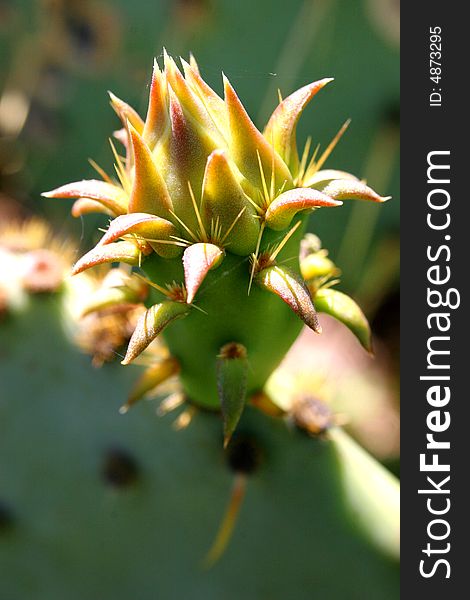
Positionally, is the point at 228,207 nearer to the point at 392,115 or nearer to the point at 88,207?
the point at 88,207

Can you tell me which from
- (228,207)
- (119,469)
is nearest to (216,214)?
(228,207)

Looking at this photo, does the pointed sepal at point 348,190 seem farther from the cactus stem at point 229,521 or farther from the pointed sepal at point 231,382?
the cactus stem at point 229,521

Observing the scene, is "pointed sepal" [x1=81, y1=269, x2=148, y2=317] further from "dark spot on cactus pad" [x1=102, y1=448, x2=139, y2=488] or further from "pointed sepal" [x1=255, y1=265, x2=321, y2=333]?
"dark spot on cactus pad" [x1=102, y1=448, x2=139, y2=488]

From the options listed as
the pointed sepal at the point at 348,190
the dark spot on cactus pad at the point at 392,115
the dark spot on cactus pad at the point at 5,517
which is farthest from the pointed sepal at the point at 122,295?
the dark spot on cactus pad at the point at 392,115

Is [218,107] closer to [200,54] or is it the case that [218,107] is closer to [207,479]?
[207,479]

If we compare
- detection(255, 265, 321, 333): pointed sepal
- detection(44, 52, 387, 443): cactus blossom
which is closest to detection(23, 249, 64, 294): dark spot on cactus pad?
detection(44, 52, 387, 443): cactus blossom
